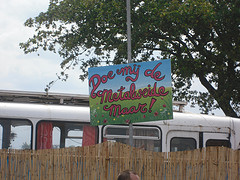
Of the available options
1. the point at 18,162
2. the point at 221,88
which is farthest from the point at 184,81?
the point at 18,162

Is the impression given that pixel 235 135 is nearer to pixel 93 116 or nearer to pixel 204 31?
pixel 93 116

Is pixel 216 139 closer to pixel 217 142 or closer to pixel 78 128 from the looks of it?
pixel 217 142

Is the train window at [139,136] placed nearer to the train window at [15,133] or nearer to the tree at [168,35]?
the train window at [15,133]

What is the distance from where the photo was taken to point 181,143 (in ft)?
41.5

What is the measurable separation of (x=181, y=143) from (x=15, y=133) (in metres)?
4.29

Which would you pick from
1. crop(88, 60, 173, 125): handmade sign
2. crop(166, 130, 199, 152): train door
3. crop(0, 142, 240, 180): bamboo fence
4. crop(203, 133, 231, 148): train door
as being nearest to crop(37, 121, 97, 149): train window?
crop(88, 60, 173, 125): handmade sign

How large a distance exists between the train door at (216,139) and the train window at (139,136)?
1.39m

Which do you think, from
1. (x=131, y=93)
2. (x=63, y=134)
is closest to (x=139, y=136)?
(x=63, y=134)

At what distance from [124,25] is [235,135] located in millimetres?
10309

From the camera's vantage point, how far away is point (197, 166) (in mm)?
9922

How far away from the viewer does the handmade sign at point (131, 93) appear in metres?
10.2

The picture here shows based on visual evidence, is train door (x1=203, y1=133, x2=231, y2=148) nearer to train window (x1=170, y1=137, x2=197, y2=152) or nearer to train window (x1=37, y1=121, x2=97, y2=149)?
train window (x1=170, y1=137, x2=197, y2=152)

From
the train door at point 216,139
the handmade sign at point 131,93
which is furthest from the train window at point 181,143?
the handmade sign at point 131,93

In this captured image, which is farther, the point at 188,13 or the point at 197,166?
the point at 188,13
